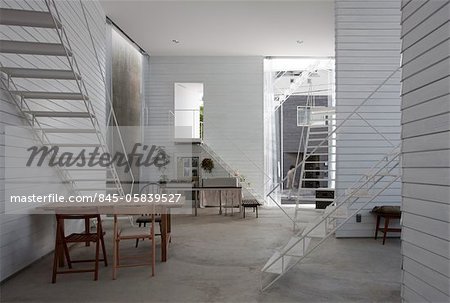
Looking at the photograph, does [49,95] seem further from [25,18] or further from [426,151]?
[426,151]

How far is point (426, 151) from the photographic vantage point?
2467 mm

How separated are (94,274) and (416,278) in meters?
3.29

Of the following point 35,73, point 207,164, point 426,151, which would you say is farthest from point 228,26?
point 426,151

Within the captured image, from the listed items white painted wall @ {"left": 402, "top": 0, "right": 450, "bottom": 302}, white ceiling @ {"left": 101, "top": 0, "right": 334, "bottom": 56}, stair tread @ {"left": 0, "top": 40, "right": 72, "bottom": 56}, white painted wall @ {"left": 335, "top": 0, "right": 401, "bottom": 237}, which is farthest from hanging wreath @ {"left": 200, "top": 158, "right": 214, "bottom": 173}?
white painted wall @ {"left": 402, "top": 0, "right": 450, "bottom": 302}

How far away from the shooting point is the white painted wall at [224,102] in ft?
34.2

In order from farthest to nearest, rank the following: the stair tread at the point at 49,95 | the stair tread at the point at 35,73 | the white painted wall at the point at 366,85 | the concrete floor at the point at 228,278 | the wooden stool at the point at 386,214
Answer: the white painted wall at the point at 366,85 < the wooden stool at the point at 386,214 < the stair tread at the point at 49,95 < the stair tread at the point at 35,73 < the concrete floor at the point at 228,278

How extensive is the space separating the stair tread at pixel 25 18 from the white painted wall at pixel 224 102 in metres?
7.19

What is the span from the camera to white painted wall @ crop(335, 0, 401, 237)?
19.7ft

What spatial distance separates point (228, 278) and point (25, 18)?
3379mm

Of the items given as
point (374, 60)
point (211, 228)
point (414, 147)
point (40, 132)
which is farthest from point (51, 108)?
point (374, 60)

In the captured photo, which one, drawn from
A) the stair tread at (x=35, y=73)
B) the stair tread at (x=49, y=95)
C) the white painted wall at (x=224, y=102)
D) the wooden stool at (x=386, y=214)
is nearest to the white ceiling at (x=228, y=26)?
the white painted wall at (x=224, y=102)

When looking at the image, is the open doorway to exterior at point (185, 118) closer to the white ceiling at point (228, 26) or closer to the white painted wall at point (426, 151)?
the white ceiling at point (228, 26)

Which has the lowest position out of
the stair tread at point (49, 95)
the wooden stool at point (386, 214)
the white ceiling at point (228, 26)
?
the wooden stool at point (386, 214)

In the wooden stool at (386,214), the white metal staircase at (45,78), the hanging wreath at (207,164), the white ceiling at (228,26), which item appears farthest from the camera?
the hanging wreath at (207,164)
